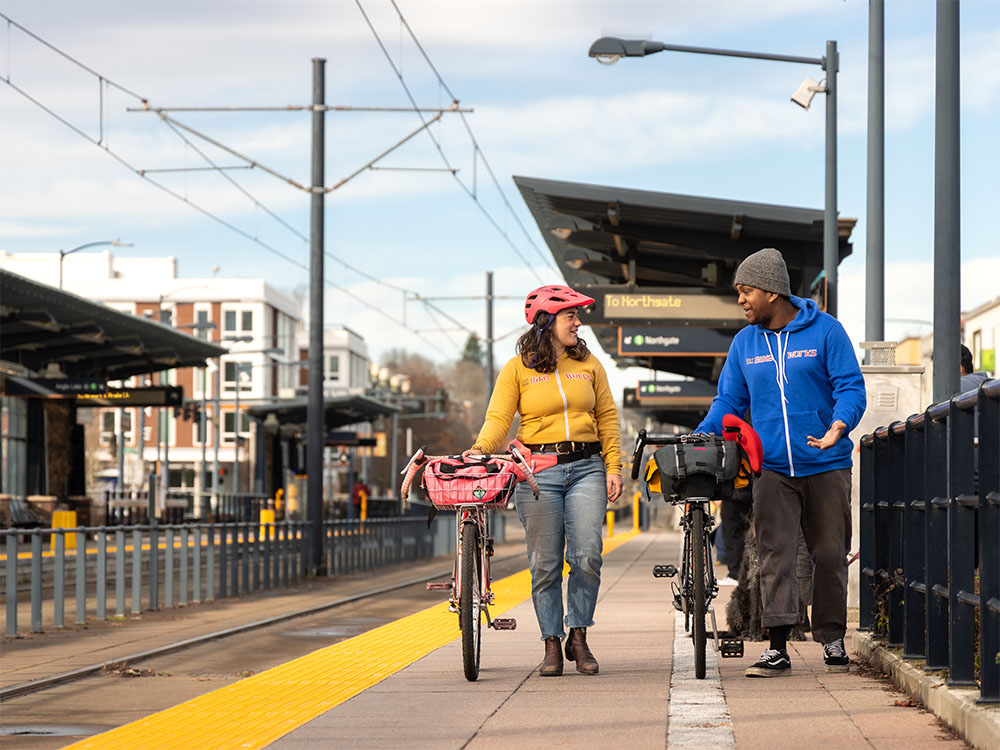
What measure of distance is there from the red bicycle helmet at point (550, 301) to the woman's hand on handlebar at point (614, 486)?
81 cm

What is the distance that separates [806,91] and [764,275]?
11367mm

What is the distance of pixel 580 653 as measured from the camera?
786 centimetres

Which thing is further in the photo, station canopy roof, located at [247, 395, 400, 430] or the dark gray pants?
station canopy roof, located at [247, 395, 400, 430]

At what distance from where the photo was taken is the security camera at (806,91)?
720 inches

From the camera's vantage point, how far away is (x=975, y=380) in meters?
10.2

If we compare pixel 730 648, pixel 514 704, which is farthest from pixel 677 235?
pixel 514 704

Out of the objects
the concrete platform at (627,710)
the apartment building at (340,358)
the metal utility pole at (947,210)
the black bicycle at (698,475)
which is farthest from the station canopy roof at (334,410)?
the apartment building at (340,358)

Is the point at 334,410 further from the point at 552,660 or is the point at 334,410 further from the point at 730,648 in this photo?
the point at 730,648

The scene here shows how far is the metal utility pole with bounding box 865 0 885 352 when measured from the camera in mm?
15938

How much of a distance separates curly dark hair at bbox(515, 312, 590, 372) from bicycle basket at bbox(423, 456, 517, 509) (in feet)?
1.75

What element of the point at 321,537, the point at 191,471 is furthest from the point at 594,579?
the point at 191,471

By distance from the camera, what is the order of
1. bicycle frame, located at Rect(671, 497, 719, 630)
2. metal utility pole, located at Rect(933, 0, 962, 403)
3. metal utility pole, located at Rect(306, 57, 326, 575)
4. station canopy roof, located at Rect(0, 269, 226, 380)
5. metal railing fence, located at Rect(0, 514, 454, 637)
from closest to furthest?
bicycle frame, located at Rect(671, 497, 719, 630) → metal utility pole, located at Rect(933, 0, 962, 403) → metal railing fence, located at Rect(0, 514, 454, 637) → metal utility pole, located at Rect(306, 57, 326, 575) → station canopy roof, located at Rect(0, 269, 226, 380)

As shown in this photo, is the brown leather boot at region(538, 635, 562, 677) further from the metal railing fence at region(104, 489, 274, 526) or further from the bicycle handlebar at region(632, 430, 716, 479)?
the metal railing fence at region(104, 489, 274, 526)

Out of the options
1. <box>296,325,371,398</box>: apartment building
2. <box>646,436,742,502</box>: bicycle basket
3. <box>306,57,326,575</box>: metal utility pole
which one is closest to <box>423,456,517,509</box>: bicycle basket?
<box>646,436,742,502</box>: bicycle basket
